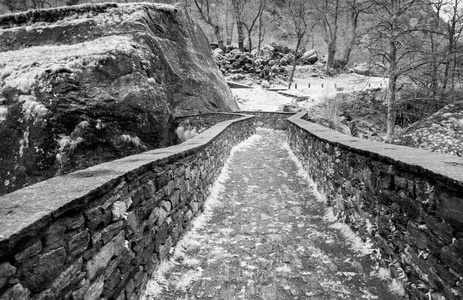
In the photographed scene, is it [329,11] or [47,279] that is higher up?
[329,11]

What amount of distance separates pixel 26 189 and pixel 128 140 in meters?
7.59

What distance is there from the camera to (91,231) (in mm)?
1877

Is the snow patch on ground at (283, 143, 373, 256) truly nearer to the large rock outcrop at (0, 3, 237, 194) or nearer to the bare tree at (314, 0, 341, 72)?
the large rock outcrop at (0, 3, 237, 194)

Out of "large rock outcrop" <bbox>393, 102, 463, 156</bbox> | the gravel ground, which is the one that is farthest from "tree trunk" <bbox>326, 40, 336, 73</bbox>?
"large rock outcrop" <bbox>393, 102, 463, 156</bbox>

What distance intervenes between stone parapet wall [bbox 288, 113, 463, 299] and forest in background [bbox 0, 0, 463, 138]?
386 inches

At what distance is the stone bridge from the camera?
5.38 feet

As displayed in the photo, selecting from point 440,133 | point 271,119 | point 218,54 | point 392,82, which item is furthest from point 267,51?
point 440,133

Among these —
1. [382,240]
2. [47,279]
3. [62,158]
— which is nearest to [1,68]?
[62,158]

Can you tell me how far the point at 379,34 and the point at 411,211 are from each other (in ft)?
38.8

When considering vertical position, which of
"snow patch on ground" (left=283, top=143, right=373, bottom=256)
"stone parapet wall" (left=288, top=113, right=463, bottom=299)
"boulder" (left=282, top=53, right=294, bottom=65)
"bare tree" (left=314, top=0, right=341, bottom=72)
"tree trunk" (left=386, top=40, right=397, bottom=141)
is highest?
"bare tree" (left=314, top=0, right=341, bottom=72)

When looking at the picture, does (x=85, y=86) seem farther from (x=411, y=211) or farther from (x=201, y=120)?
(x=411, y=211)

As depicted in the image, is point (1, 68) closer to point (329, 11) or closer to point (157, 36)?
point (157, 36)

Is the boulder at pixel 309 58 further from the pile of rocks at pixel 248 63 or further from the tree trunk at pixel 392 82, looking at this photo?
the tree trunk at pixel 392 82

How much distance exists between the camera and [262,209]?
15.6 ft
